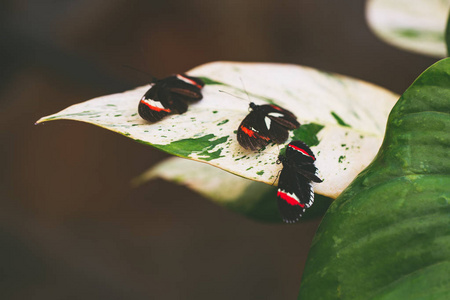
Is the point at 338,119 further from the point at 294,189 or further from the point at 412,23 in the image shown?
the point at 412,23

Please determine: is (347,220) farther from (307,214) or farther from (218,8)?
(218,8)

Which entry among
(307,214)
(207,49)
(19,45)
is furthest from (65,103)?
(307,214)

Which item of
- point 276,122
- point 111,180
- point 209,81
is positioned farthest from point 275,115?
point 111,180

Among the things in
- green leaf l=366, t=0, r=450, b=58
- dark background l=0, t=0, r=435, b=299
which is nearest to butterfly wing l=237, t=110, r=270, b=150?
green leaf l=366, t=0, r=450, b=58

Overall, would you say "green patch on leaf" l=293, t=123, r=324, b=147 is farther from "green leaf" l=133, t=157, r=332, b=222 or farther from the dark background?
the dark background

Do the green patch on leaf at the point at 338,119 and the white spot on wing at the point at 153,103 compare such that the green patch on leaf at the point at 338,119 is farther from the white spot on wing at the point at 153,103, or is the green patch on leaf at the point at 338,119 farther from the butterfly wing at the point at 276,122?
the white spot on wing at the point at 153,103

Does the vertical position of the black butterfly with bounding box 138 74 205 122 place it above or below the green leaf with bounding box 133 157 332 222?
above

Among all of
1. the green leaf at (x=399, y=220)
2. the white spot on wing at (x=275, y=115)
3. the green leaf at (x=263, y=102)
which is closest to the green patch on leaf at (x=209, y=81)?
the green leaf at (x=263, y=102)
